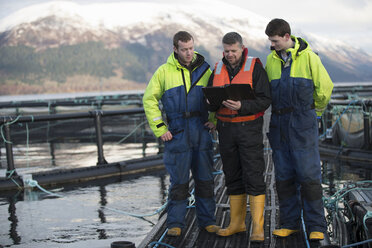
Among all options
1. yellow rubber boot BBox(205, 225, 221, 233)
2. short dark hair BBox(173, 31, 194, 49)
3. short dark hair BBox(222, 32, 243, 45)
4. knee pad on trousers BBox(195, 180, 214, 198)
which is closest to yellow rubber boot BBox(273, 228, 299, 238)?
yellow rubber boot BBox(205, 225, 221, 233)

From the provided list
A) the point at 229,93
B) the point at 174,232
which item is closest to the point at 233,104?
the point at 229,93

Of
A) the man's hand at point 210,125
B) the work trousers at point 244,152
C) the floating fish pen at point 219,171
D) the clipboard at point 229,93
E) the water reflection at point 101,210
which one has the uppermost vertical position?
the clipboard at point 229,93

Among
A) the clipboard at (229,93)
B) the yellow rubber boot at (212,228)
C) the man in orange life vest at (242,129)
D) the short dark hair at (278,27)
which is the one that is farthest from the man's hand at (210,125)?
the short dark hair at (278,27)

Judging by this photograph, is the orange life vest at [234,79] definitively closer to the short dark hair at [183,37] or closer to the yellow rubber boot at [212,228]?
the short dark hair at [183,37]

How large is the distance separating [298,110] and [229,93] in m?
0.62

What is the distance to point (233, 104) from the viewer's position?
13.6 ft

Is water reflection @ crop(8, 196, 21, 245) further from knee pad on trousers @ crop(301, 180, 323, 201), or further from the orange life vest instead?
knee pad on trousers @ crop(301, 180, 323, 201)

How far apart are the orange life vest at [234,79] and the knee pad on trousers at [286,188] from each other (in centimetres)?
67

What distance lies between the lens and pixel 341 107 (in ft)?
34.4

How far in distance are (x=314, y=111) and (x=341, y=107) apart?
6.66 meters

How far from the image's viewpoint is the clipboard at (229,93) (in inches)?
159

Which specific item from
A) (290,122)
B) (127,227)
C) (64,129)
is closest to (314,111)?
(290,122)

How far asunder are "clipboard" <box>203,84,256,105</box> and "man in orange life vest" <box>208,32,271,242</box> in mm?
→ 51

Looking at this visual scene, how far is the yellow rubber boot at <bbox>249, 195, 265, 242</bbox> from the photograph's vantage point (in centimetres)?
419
